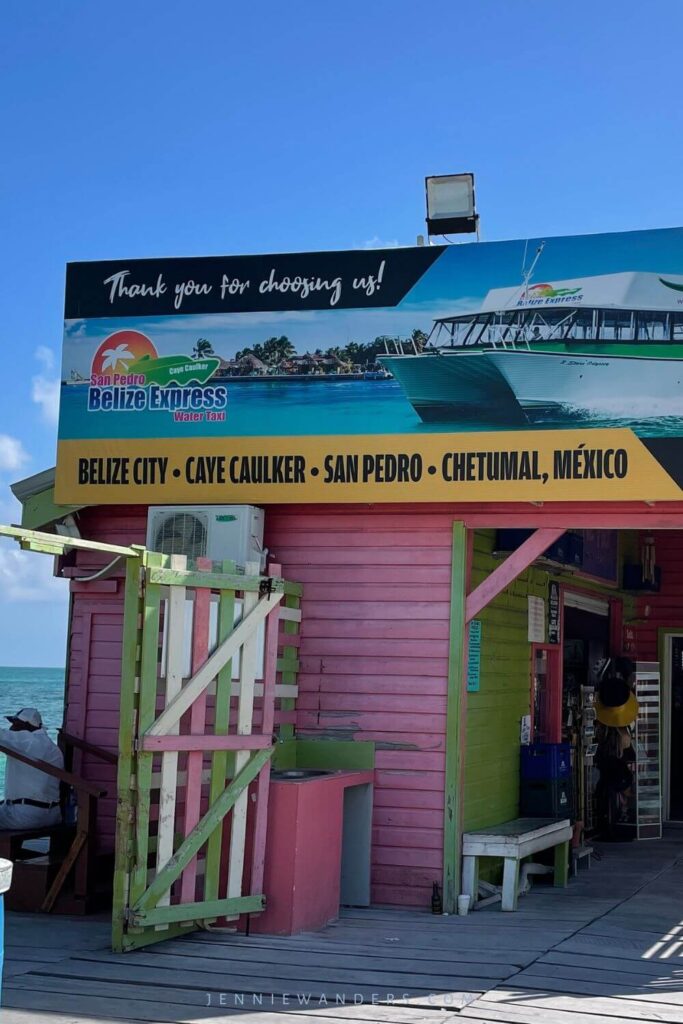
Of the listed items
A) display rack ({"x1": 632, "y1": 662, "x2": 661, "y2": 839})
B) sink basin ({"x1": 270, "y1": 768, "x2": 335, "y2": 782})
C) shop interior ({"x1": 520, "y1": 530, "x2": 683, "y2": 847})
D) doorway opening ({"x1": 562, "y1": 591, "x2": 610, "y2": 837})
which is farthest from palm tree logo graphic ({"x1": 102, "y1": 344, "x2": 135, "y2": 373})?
display rack ({"x1": 632, "y1": 662, "x2": 661, "y2": 839})

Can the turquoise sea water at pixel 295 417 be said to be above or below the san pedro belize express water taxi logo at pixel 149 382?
below

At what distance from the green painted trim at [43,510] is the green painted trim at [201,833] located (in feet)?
9.34

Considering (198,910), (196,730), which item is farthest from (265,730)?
(198,910)

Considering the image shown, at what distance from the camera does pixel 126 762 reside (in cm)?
685

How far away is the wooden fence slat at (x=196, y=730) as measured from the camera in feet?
23.4

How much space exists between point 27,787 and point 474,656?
327 centimetres

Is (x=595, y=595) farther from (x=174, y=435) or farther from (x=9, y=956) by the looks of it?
(x=9, y=956)

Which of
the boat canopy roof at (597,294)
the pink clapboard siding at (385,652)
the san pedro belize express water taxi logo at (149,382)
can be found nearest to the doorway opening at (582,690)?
the pink clapboard siding at (385,652)

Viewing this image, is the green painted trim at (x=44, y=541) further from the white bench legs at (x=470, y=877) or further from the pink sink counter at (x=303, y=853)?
the white bench legs at (x=470, y=877)

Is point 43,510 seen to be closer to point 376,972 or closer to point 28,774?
point 28,774

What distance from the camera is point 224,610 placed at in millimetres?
7543

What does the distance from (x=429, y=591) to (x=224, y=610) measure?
1733 millimetres

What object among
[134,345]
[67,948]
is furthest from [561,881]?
[134,345]

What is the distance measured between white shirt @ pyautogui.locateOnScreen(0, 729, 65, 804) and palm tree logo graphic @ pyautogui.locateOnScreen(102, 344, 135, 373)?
9.26ft
